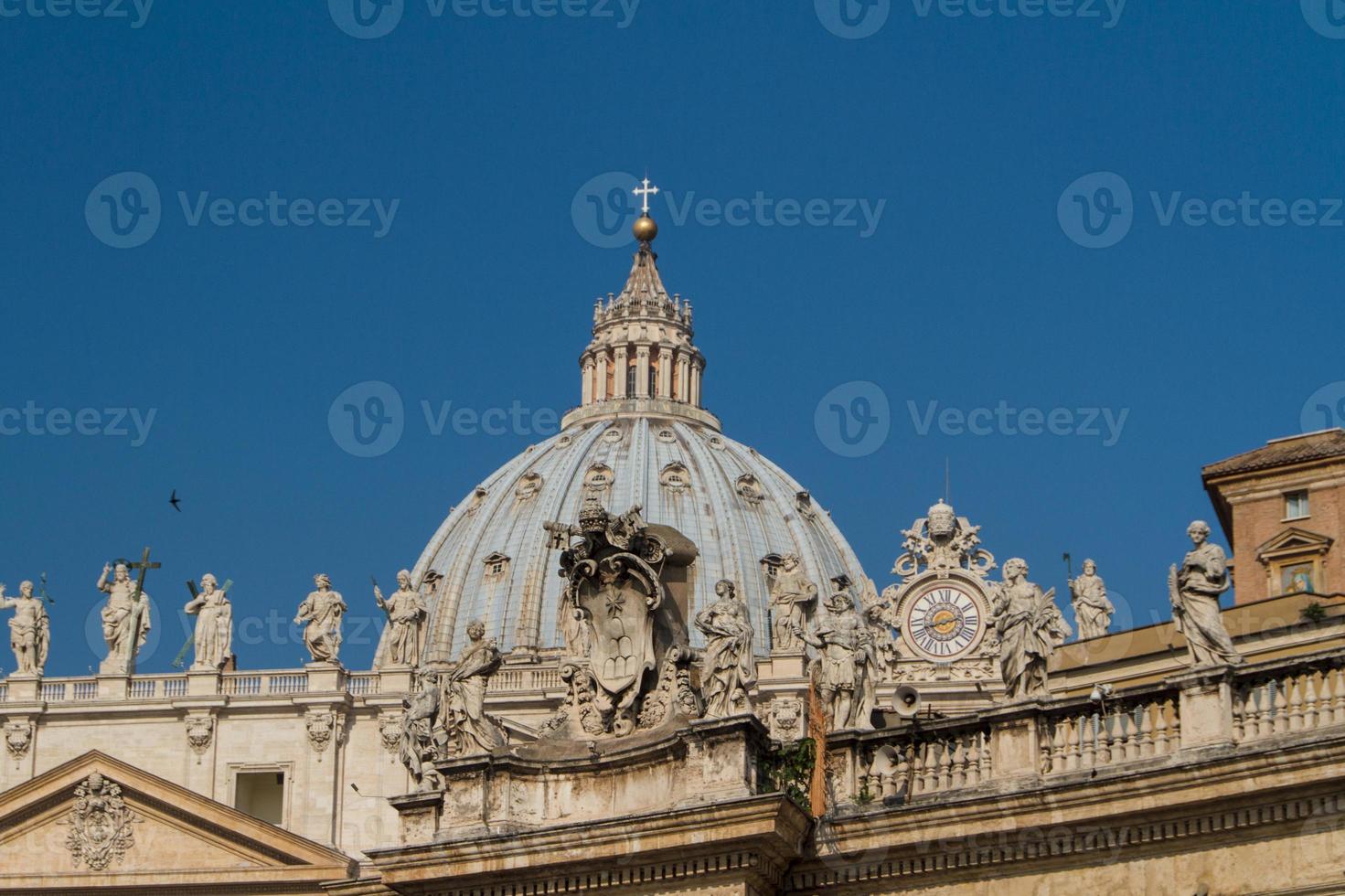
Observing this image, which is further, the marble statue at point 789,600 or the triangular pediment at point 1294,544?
the marble statue at point 789,600

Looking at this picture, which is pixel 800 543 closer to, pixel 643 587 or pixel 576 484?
pixel 576 484

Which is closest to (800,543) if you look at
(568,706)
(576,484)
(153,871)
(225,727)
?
(576,484)

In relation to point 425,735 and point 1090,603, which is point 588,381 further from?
point 425,735

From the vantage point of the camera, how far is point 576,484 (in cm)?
18188

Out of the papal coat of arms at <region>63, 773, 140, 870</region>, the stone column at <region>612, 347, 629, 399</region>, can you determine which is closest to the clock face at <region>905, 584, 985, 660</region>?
the papal coat of arms at <region>63, 773, 140, 870</region>

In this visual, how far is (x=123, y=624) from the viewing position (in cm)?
10638

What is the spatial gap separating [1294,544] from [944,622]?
59.2 meters

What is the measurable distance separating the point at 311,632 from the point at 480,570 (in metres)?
76.7

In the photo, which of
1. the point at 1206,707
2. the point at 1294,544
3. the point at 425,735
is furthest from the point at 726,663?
the point at 1294,544

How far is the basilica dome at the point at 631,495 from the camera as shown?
174 metres

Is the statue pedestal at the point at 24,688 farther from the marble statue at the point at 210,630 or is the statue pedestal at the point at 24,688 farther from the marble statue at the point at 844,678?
the marble statue at the point at 844,678

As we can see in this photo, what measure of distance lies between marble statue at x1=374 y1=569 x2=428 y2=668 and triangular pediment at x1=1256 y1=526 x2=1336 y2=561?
52042 mm

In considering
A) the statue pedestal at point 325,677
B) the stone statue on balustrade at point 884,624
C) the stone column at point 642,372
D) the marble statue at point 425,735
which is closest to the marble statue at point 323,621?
the statue pedestal at point 325,677

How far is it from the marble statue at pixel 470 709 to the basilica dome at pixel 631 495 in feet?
423
